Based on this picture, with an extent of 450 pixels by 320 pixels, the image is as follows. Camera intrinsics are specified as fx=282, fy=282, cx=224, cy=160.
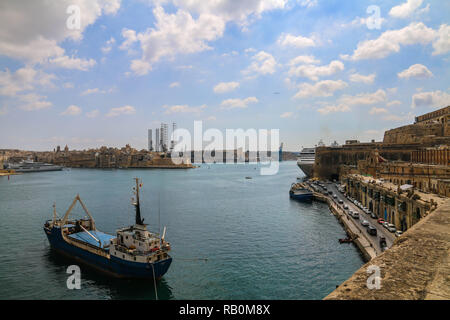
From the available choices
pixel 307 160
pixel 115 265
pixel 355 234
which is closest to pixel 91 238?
pixel 115 265

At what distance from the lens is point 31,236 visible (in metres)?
24.9

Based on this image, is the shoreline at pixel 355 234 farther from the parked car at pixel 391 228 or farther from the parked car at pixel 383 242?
the parked car at pixel 391 228

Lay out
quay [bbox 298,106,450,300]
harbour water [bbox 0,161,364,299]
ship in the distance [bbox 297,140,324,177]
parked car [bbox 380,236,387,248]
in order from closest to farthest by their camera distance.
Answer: quay [bbox 298,106,450,300], harbour water [bbox 0,161,364,299], parked car [bbox 380,236,387,248], ship in the distance [bbox 297,140,324,177]

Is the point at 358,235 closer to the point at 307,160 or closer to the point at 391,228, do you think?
the point at 391,228

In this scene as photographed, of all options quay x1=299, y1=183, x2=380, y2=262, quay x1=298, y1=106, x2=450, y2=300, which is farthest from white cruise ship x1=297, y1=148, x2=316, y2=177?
quay x1=299, y1=183, x2=380, y2=262

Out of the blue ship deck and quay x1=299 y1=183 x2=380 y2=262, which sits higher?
the blue ship deck

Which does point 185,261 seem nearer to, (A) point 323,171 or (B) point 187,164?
(A) point 323,171

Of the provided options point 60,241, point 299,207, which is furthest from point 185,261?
point 299,207

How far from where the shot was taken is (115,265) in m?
16.2

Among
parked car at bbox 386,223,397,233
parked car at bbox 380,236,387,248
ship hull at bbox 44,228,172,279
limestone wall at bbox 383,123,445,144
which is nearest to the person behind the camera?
ship hull at bbox 44,228,172,279

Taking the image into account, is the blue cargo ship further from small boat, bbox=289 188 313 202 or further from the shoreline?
small boat, bbox=289 188 313 202

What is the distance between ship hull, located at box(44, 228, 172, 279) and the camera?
15430mm

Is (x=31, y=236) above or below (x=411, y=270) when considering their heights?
below
